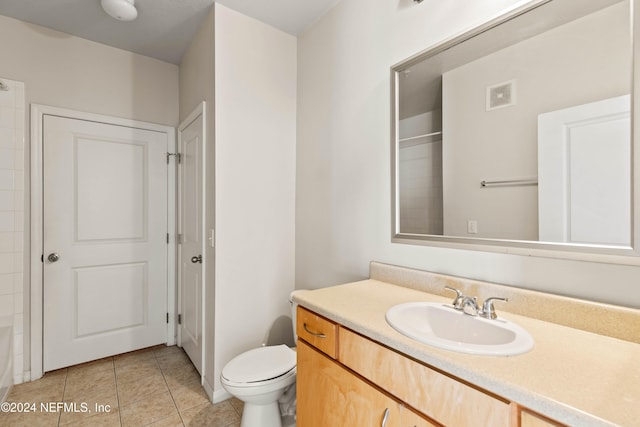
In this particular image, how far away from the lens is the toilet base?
1.47 meters

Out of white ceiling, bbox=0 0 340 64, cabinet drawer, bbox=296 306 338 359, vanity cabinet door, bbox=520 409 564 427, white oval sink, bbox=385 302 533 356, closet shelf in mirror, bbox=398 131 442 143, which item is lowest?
cabinet drawer, bbox=296 306 338 359

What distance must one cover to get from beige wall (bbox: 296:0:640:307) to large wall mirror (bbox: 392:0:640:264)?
0.07 meters

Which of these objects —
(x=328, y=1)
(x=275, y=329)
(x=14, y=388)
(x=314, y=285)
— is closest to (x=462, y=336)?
(x=314, y=285)

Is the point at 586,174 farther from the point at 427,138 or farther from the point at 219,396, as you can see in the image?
the point at 219,396

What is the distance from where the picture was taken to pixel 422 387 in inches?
30.8

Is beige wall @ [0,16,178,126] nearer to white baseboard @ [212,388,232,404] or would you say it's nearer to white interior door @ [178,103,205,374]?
white interior door @ [178,103,205,374]

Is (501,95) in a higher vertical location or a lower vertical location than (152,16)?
lower

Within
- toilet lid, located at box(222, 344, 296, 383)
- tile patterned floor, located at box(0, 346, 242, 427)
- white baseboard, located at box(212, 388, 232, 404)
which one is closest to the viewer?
toilet lid, located at box(222, 344, 296, 383)

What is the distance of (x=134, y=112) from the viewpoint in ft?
8.18

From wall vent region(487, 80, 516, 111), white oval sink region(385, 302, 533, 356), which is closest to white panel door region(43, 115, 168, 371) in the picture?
white oval sink region(385, 302, 533, 356)

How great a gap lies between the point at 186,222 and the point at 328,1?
1.92 metres

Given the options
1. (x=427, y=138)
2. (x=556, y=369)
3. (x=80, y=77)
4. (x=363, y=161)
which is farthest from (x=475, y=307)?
(x=80, y=77)

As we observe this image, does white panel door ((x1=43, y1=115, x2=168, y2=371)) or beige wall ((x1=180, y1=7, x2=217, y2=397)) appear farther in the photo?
white panel door ((x1=43, y1=115, x2=168, y2=371))

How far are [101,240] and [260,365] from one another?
5.78 feet
